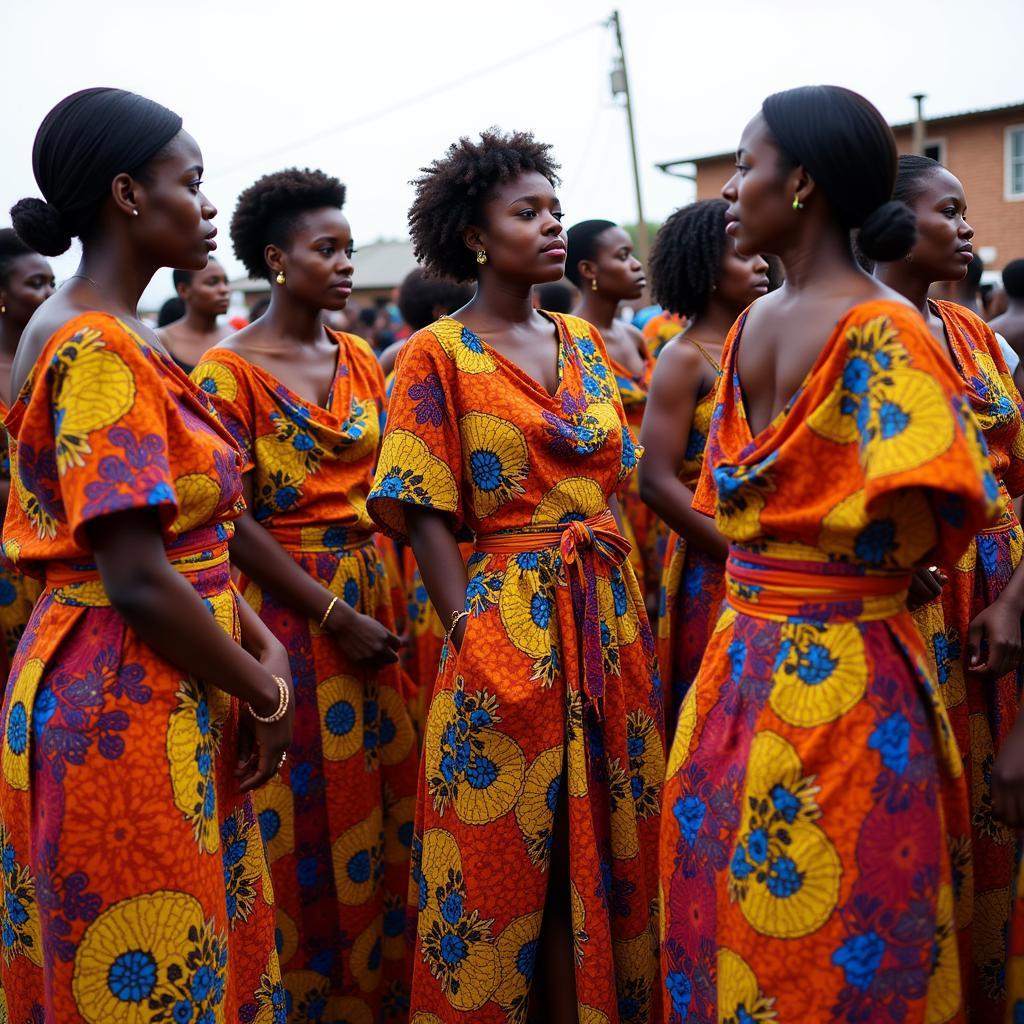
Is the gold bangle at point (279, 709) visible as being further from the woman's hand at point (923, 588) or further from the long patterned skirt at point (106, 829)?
the woman's hand at point (923, 588)

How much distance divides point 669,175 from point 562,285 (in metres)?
21.0

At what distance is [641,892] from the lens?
3113 mm

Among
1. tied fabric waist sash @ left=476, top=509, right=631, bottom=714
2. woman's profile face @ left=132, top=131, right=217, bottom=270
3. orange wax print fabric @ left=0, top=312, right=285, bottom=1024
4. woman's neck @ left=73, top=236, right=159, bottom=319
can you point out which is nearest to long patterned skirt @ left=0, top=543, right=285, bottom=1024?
orange wax print fabric @ left=0, top=312, right=285, bottom=1024

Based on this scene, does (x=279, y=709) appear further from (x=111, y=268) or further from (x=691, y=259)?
(x=691, y=259)

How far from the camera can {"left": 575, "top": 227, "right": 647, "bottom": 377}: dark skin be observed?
20.7ft

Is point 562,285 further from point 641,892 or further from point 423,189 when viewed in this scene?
point 641,892

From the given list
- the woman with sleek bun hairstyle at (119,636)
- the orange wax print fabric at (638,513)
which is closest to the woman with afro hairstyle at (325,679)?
the woman with sleek bun hairstyle at (119,636)

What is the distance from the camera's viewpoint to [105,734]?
2139 millimetres

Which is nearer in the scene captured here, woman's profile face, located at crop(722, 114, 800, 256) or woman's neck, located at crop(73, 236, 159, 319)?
woman's profile face, located at crop(722, 114, 800, 256)

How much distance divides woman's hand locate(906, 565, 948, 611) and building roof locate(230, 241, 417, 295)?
39.8 m

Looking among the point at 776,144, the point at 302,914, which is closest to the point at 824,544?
the point at 776,144

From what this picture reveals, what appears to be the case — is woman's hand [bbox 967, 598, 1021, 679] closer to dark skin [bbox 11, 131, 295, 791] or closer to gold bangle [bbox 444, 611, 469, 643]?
gold bangle [bbox 444, 611, 469, 643]

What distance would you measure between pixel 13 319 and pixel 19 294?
125 millimetres

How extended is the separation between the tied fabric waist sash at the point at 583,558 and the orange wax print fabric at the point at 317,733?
2.38 ft
